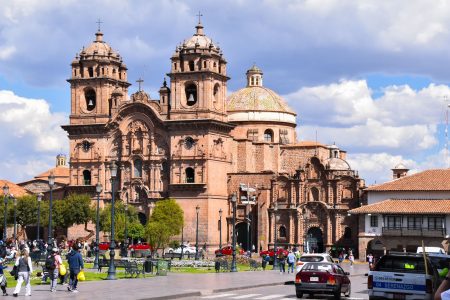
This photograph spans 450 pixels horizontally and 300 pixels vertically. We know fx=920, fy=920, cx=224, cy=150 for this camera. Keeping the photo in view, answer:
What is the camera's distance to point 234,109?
106 metres

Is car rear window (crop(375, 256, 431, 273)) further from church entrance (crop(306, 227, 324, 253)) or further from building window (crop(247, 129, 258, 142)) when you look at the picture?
building window (crop(247, 129, 258, 142))

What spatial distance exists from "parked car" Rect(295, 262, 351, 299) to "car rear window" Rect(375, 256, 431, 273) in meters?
5.45

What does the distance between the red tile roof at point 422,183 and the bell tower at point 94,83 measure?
96.0ft

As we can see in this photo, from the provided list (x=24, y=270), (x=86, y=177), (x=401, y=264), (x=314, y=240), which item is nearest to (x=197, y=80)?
(x=86, y=177)

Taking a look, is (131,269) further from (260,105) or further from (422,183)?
(260,105)

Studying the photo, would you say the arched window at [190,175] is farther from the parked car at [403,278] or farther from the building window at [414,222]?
the parked car at [403,278]

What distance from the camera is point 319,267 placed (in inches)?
1249

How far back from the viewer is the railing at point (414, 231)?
7712cm

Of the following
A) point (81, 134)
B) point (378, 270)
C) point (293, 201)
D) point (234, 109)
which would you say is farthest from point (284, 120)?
point (378, 270)

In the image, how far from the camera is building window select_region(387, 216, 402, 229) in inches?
3142

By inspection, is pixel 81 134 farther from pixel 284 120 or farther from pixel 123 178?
pixel 284 120

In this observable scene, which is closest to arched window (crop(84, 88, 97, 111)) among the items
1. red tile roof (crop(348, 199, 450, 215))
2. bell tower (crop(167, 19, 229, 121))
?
bell tower (crop(167, 19, 229, 121))

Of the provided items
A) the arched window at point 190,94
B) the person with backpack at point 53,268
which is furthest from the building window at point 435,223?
the person with backpack at point 53,268

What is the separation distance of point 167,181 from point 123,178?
5365mm
